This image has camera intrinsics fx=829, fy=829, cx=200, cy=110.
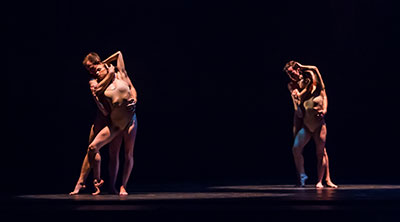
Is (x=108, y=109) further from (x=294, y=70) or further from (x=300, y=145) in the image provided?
(x=300, y=145)

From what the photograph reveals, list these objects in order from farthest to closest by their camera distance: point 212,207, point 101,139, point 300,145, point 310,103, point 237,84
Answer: point 237,84 → point 300,145 → point 310,103 → point 101,139 → point 212,207

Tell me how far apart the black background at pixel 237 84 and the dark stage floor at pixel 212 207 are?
4.89 meters

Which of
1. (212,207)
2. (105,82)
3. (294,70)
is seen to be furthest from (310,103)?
(212,207)

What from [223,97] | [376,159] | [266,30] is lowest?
[376,159]

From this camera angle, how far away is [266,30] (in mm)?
13906

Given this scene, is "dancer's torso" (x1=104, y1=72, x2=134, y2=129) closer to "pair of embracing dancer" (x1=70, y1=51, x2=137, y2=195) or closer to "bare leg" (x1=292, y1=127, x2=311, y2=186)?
"pair of embracing dancer" (x1=70, y1=51, x2=137, y2=195)

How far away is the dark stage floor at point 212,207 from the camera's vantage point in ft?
22.9

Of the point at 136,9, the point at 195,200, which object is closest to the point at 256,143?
the point at 136,9

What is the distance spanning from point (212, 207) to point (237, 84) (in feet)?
21.2

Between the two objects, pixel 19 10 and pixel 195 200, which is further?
pixel 19 10

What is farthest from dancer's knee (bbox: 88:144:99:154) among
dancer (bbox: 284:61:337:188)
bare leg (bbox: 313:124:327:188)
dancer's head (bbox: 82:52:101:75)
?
bare leg (bbox: 313:124:327:188)

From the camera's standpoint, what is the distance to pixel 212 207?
773 cm

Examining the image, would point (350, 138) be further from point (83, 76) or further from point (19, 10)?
point (19, 10)

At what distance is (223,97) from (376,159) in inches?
111
